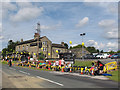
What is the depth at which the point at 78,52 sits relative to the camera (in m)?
69.2

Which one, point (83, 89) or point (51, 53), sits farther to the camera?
point (51, 53)

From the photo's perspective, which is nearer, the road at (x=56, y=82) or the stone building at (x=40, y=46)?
the road at (x=56, y=82)

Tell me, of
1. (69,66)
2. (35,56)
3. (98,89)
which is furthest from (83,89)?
(35,56)

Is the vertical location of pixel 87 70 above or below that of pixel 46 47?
below

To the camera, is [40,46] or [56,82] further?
[40,46]

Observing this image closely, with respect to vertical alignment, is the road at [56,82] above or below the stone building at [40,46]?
below

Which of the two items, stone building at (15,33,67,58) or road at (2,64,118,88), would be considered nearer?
road at (2,64,118,88)

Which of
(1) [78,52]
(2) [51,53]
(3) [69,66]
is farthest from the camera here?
(1) [78,52]

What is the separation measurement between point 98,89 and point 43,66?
66.9ft

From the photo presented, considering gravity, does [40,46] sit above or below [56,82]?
above

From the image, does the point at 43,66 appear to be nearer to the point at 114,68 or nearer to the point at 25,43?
the point at 114,68

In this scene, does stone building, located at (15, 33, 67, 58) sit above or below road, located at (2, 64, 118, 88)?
above

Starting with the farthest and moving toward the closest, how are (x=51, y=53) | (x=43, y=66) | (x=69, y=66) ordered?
1. (x=51, y=53)
2. (x=43, y=66)
3. (x=69, y=66)

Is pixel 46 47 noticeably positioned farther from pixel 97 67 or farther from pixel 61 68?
pixel 97 67
